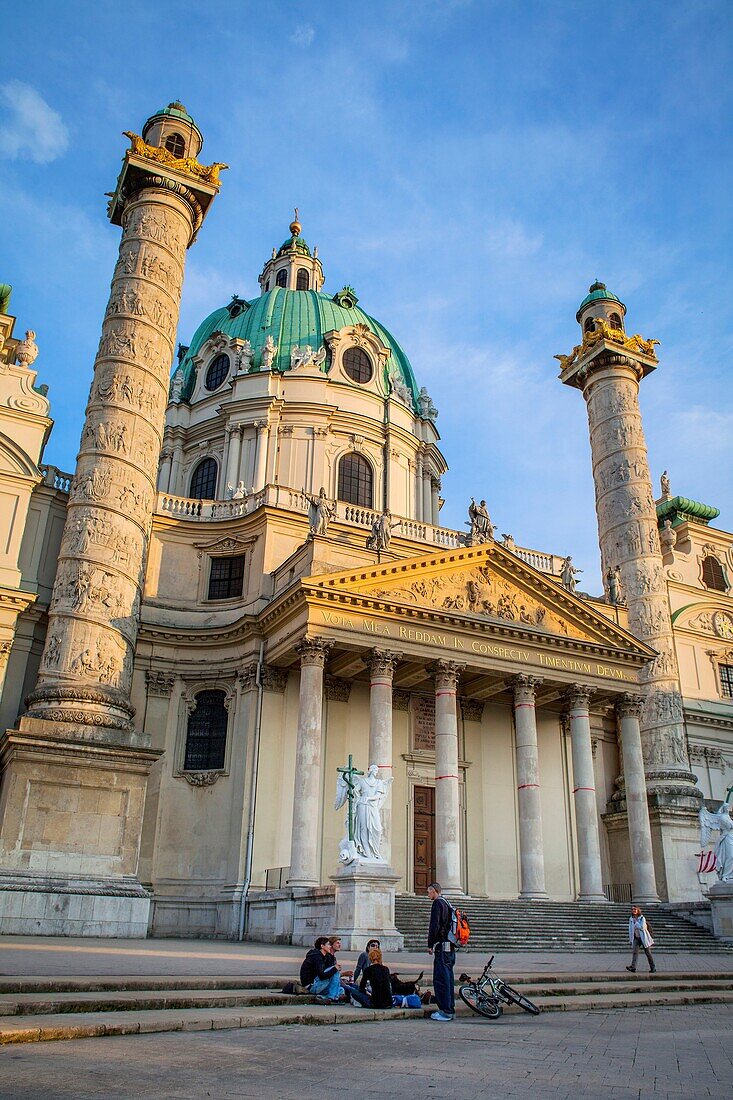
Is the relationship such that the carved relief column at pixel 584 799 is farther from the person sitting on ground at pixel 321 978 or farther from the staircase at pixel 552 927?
the person sitting on ground at pixel 321 978

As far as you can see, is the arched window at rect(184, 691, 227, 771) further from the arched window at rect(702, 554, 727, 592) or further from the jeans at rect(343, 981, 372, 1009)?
the arched window at rect(702, 554, 727, 592)

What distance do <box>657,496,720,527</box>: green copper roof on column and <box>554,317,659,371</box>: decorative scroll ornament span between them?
7.03 meters

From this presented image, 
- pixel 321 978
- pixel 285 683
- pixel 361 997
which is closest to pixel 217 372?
pixel 285 683

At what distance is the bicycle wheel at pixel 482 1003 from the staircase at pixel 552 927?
968 centimetres

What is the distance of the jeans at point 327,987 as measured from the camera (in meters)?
10.4

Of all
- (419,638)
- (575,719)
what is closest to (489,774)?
(575,719)

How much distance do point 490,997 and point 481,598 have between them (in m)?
18.4

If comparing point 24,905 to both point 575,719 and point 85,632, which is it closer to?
point 85,632

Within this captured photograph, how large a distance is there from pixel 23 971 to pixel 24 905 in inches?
367

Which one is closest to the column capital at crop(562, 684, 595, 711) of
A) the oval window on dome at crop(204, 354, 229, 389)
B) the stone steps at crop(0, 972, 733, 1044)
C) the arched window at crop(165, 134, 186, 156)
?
the stone steps at crop(0, 972, 733, 1044)

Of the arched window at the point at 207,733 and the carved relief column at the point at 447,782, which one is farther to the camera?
Answer: the arched window at the point at 207,733

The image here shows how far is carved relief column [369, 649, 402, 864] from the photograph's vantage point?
23.0m

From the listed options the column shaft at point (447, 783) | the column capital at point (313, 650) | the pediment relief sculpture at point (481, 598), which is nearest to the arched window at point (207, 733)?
the column capital at point (313, 650)

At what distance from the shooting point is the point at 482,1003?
9.89m
